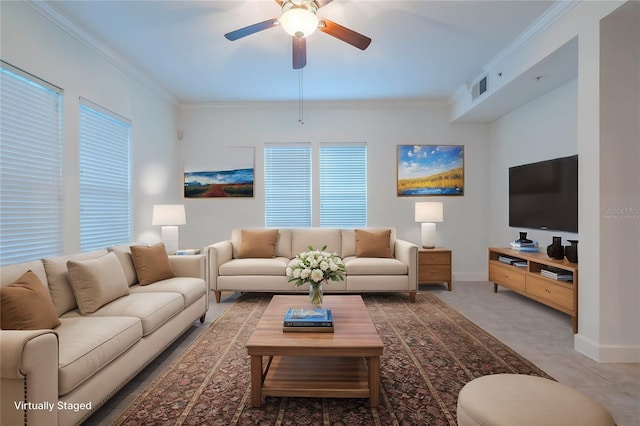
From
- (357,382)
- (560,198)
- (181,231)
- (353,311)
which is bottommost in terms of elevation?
(357,382)

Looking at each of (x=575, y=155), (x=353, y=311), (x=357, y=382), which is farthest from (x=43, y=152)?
(x=575, y=155)

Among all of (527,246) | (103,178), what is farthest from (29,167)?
(527,246)

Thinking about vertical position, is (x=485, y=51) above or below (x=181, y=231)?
above

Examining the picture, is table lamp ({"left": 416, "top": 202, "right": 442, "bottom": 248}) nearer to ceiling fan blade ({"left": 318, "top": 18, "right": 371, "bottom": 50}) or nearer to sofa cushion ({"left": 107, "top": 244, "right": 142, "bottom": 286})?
ceiling fan blade ({"left": 318, "top": 18, "right": 371, "bottom": 50})

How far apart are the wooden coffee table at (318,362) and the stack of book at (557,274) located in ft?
7.24

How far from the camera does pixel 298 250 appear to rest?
4.78m

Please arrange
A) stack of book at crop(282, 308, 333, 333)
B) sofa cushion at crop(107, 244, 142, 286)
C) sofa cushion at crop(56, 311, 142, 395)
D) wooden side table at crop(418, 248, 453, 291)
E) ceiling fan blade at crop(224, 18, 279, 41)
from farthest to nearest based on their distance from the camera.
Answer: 1. wooden side table at crop(418, 248, 453, 291)
2. sofa cushion at crop(107, 244, 142, 286)
3. ceiling fan blade at crop(224, 18, 279, 41)
4. stack of book at crop(282, 308, 333, 333)
5. sofa cushion at crop(56, 311, 142, 395)

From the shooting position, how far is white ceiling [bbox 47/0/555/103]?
283 centimetres

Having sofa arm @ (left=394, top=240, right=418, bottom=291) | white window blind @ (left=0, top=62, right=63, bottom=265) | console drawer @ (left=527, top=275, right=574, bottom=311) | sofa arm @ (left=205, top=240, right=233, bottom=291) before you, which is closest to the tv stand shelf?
console drawer @ (left=527, top=275, right=574, bottom=311)

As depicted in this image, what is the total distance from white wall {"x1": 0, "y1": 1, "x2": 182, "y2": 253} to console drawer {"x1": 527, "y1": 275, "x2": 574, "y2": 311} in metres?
4.63

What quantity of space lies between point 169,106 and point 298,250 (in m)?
2.97

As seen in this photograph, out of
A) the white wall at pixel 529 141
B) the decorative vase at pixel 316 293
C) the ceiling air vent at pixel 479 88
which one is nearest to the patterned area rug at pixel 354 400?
the decorative vase at pixel 316 293

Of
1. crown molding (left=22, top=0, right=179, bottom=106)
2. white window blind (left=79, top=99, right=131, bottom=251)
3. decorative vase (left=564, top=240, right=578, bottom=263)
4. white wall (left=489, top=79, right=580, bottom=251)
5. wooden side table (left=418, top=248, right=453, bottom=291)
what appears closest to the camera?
crown molding (left=22, top=0, right=179, bottom=106)

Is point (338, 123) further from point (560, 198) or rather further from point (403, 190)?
point (560, 198)
